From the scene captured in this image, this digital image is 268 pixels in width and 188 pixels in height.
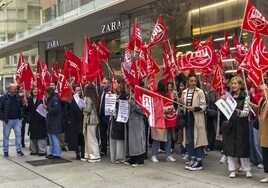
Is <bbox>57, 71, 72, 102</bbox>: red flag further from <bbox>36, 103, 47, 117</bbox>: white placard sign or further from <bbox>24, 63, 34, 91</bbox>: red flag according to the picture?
<bbox>24, 63, 34, 91</bbox>: red flag

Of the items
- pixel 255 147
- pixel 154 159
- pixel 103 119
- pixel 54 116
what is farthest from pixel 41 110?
pixel 255 147

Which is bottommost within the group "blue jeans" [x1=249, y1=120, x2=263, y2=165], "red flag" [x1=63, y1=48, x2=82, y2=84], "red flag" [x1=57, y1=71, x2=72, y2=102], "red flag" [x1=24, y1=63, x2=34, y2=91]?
"blue jeans" [x1=249, y1=120, x2=263, y2=165]

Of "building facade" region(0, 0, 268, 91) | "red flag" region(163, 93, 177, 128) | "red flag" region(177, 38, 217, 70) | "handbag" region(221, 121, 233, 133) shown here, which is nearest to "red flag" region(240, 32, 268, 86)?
"handbag" region(221, 121, 233, 133)

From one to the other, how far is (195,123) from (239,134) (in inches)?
41.6

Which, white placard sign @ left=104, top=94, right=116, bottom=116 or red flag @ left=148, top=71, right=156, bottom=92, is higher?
red flag @ left=148, top=71, right=156, bottom=92

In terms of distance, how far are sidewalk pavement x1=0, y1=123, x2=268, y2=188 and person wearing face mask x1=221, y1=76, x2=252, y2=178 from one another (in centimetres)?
28

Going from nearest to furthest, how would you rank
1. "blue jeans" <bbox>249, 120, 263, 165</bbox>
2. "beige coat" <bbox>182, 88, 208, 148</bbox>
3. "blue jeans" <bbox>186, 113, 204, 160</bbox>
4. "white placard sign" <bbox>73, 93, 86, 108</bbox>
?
"beige coat" <bbox>182, 88, 208, 148</bbox> → "blue jeans" <bbox>186, 113, 204, 160</bbox> → "blue jeans" <bbox>249, 120, 263, 165</bbox> → "white placard sign" <bbox>73, 93, 86, 108</bbox>

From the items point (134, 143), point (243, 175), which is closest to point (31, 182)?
point (134, 143)

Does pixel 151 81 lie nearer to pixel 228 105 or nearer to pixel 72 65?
pixel 72 65

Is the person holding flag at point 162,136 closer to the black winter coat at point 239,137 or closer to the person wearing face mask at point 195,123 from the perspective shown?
the person wearing face mask at point 195,123

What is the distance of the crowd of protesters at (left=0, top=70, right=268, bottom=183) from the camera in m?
7.75

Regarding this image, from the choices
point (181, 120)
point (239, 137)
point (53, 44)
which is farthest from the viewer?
point (53, 44)

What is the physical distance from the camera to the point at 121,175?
8336 millimetres

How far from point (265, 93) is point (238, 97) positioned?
691mm
